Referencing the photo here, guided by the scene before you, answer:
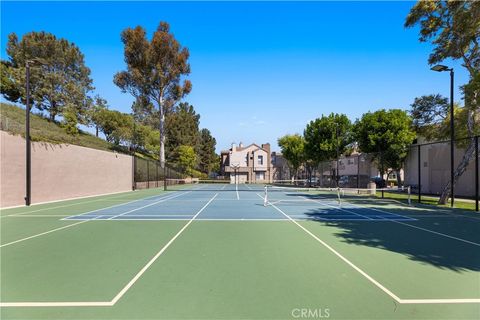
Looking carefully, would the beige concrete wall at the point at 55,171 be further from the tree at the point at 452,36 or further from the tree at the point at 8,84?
the tree at the point at 8,84

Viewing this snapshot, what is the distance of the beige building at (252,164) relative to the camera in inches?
2940

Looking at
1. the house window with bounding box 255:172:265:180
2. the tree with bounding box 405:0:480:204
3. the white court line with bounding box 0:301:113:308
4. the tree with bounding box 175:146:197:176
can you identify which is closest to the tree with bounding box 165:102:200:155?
the tree with bounding box 175:146:197:176

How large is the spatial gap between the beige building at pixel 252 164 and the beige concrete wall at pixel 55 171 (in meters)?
43.2

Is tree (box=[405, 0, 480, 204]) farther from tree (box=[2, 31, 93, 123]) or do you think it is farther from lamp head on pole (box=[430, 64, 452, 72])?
tree (box=[2, 31, 93, 123])

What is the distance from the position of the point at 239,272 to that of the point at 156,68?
138 feet

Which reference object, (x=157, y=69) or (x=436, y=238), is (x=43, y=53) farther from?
(x=436, y=238)

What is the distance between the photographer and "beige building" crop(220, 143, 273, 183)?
74.7 m

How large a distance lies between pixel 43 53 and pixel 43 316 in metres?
54.3

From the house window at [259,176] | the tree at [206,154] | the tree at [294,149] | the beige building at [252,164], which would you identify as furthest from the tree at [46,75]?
the tree at [206,154]

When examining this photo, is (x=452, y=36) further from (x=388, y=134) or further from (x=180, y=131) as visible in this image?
(x=180, y=131)

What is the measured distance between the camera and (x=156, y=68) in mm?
44500

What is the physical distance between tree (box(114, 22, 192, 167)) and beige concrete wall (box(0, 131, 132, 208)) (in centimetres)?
1565

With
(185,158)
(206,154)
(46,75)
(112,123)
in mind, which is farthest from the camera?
(206,154)

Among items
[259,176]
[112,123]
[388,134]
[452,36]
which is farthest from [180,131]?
[452,36]
